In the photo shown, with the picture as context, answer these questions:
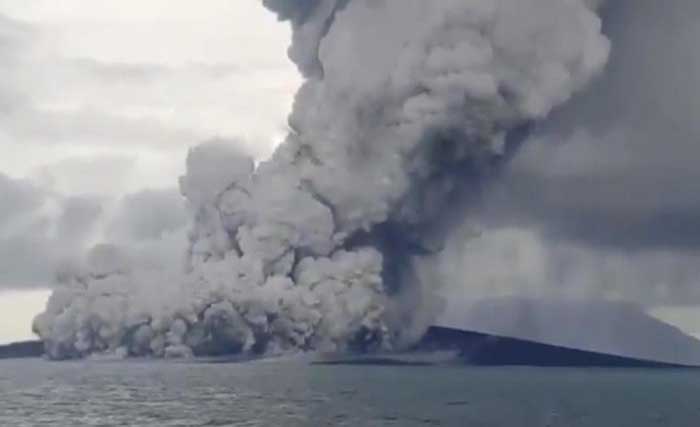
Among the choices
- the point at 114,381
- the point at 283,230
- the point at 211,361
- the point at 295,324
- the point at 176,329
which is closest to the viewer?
the point at 114,381

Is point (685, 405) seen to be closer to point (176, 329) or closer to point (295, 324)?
point (295, 324)

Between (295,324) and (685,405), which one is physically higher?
(295,324)

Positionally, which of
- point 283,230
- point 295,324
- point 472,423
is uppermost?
point 283,230

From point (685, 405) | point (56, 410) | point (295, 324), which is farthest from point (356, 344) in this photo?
point (56, 410)

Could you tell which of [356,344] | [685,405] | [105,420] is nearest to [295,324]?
[356,344]

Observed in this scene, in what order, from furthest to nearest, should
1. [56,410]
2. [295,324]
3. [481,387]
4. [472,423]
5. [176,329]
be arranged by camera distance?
[176,329] → [295,324] → [481,387] → [56,410] → [472,423]

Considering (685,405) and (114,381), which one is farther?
(114,381)
